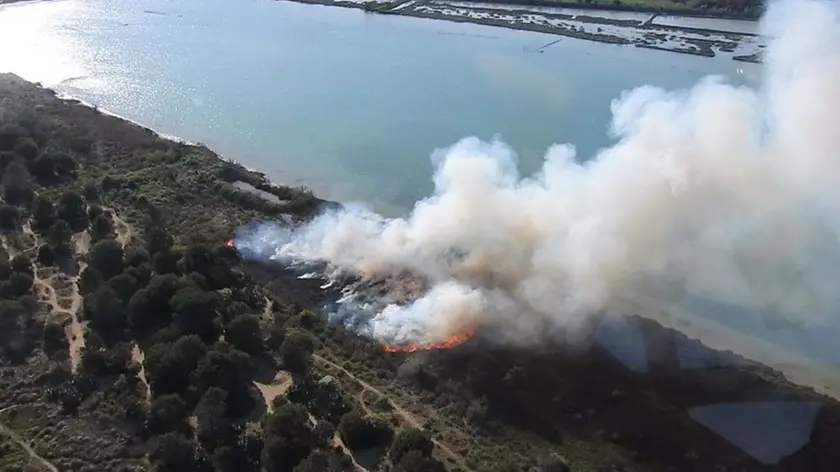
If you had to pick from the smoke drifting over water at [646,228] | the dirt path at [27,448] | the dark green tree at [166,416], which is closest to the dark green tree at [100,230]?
the smoke drifting over water at [646,228]

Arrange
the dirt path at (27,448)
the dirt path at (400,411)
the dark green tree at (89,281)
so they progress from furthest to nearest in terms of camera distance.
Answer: the dark green tree at (89,281) < the dirt path at (400,411) < the dirt path at (27,448)

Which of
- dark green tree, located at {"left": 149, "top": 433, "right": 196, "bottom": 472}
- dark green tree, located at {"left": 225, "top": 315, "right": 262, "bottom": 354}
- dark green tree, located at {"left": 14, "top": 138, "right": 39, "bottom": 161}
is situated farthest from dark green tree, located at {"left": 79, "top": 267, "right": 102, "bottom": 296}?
dark green tree, located at {"left": 14, "top": 138, "right": 39, "bottom": 161}

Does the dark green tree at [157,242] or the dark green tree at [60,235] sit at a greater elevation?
the dark green tree at [157,242]

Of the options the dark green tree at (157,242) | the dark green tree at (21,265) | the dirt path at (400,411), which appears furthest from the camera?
the dark green tree at (157,242)

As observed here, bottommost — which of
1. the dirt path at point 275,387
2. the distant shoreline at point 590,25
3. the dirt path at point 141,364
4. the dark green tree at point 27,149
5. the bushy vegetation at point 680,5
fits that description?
the dirt path at point 141,364

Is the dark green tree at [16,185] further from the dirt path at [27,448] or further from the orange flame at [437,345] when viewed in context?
the orange flame at [437,345]

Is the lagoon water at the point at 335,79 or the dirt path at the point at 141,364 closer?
the dirt path at the point at 141,364

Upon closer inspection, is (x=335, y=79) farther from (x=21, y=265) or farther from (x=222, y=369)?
(x=222, y=369)

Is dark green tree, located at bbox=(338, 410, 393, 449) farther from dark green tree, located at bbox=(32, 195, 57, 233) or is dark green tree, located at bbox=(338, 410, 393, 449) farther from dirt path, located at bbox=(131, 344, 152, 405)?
dark green tree, located at bbox=(32, 195, 57, 233)
